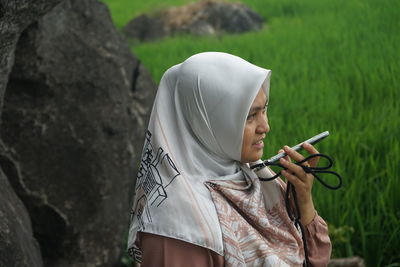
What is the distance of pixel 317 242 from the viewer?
1819 mm

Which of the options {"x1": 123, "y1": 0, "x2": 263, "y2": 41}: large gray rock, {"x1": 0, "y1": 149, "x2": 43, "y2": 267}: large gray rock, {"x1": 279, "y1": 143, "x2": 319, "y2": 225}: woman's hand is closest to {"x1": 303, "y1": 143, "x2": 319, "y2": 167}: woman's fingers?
{"x1": 279, "y1": 143, "x2": 319, "y2": 225}: woman's hand

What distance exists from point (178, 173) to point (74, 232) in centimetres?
171

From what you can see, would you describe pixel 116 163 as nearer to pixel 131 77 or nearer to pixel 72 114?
pixel 72 114

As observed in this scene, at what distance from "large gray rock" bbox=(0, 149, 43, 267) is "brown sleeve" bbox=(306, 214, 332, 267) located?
88 centimetres

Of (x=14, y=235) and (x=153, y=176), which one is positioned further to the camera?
(x=14, y=235)

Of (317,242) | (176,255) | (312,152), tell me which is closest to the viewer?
(176,255)


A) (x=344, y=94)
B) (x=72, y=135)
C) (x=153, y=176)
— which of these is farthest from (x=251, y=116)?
(x=344, y=94)

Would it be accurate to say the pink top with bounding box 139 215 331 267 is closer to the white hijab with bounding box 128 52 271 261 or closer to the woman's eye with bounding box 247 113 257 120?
the white hijab with bounding box 128 52 271 261

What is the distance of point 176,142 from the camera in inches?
65.6

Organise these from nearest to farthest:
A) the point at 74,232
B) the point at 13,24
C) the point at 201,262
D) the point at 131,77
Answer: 1. the point at 201,262
2. the point at 13,24
3. the point at 74,232
4. the point at 131,77

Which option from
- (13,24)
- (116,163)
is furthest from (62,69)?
(13,24)

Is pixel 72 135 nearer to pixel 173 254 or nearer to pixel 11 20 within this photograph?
pixel 11 20

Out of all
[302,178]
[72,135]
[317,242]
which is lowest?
[72,135]

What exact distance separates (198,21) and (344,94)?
3488mm
